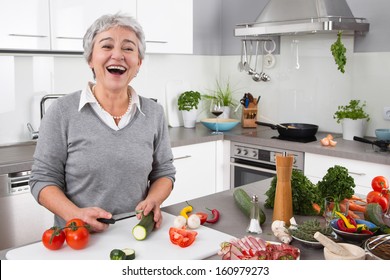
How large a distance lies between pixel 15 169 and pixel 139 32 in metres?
1.21

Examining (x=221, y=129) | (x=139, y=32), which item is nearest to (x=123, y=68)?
(x=139, y=32)

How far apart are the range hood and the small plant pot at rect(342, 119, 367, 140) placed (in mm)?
628

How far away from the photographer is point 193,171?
365cm

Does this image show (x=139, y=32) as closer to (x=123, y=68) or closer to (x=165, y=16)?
(x=123, y=68)

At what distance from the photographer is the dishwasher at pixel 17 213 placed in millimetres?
2629

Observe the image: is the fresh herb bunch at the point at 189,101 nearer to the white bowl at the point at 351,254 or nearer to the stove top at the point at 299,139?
the stove top at the point at 299,139

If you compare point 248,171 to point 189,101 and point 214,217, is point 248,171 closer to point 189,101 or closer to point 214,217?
point 189,101

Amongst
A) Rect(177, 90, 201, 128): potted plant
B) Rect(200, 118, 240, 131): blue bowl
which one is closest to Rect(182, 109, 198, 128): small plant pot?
Rect(177, 90, 201, 128): potted plant

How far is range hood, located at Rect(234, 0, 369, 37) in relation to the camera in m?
3.29

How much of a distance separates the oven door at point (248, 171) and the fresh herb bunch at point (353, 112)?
62cm

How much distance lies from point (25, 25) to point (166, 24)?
1.08 meters

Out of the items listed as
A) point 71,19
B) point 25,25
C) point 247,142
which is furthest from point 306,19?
point 25,25

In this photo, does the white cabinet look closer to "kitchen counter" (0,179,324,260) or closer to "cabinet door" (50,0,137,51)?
"kitchen counter" (0,179,324,260)

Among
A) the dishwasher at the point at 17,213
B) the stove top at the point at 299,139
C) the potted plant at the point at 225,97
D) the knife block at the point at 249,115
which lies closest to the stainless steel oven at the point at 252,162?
the stove top at the point at 299,139
